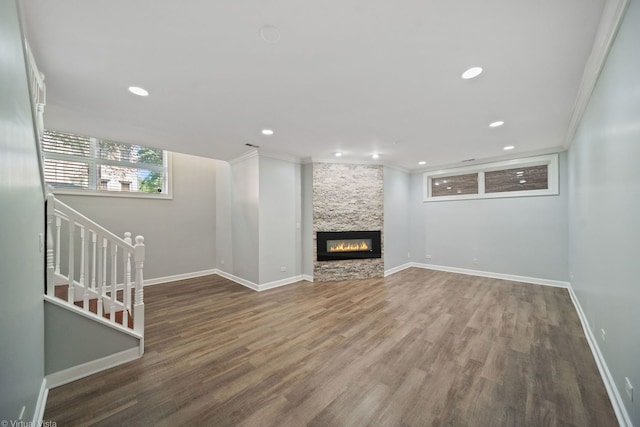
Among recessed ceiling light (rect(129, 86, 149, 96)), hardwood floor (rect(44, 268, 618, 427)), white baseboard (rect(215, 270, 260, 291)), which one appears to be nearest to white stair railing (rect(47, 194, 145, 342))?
hardwood floor (rect(44, 268, 618, 427))

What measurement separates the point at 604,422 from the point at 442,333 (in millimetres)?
1274

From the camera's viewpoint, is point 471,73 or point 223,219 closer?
point 471,73

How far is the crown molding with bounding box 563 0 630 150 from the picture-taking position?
1.37 m

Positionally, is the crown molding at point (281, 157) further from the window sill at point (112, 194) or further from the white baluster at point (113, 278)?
the white baluster at point (113, 278)

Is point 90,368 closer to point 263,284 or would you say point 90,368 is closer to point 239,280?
point 263,284

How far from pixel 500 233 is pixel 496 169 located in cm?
145

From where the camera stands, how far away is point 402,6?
1372 millimetres

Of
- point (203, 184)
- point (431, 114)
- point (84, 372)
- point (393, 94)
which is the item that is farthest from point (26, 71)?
point (203, 184)

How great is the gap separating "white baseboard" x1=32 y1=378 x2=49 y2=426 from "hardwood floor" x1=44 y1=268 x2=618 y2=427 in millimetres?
42

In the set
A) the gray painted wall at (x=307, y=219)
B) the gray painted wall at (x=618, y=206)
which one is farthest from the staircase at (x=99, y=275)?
the gray painted wall at (x=618, y=206)

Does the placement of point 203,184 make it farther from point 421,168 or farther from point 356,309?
point 421,168

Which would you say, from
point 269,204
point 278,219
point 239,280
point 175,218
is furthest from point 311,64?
point 175,218

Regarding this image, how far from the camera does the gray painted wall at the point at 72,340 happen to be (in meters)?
1.91

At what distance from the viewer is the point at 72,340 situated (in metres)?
2.00
